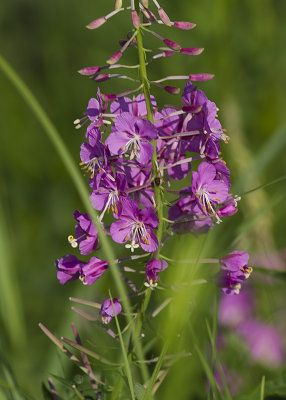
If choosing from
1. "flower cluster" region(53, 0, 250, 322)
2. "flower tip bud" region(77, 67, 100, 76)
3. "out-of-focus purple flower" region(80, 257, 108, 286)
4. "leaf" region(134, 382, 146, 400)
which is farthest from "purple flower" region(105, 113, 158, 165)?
"leaf" region(134, 382, 146, 400)

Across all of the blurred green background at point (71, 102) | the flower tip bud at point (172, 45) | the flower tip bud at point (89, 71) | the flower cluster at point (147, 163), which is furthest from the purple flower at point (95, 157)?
the blurred green background at point (71, 102)

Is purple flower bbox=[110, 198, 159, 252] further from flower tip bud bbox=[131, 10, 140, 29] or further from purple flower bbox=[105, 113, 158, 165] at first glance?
flower tip bud bbox=[131, 10, 140, 29]

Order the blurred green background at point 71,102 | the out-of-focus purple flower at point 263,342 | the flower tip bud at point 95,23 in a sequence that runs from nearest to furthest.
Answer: the flower tip bud at point 95,23
the out-of-focus purple flower at point 263,342
the blurred green background at point 71,102

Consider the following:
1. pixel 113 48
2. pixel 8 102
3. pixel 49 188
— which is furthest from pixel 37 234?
pixel 113 48

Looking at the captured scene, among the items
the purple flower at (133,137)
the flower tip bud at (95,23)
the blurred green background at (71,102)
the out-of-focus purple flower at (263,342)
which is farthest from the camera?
the blurred green background at (71,102)

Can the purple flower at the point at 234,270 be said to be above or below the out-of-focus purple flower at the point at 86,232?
below

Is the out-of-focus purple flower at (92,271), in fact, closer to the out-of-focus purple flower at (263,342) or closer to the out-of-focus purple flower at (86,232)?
the out-of-focus purple flower at (86,232)
